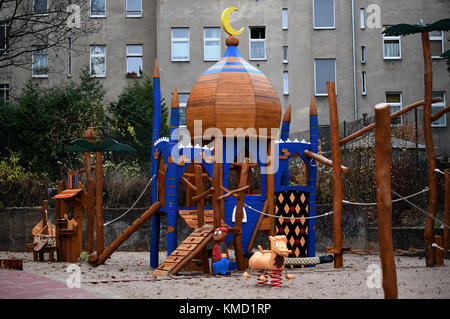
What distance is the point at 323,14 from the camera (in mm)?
35125

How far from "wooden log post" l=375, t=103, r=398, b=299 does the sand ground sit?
70.1 inches

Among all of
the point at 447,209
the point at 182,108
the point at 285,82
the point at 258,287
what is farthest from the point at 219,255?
the point at 285,82

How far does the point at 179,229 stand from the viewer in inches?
843

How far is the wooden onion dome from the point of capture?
15109 mm

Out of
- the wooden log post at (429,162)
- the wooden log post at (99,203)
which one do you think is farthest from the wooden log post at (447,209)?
the wooden log post at (99,203)

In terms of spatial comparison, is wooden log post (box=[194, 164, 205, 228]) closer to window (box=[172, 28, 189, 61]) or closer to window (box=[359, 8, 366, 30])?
window (box=[172, 28, 189, 61])

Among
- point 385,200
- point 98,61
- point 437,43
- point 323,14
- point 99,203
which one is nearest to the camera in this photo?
point 385,200

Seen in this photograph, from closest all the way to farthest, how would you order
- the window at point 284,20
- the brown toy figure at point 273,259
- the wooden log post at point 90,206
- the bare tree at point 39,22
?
the brown toy figure at point 273,259, the wooden log post at point 90,206, the bare tree at point 39,22, the window at point 284,20

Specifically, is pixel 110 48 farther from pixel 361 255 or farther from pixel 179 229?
pixel 361 255

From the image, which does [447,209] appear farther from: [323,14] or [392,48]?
[392,48]

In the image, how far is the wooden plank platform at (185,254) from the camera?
42.7 feet

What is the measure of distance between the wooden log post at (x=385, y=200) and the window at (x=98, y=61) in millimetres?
29194

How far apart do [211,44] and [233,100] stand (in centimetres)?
1996

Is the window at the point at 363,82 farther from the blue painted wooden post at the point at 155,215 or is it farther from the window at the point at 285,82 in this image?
the blue painted wooden post at the point at 155,215
